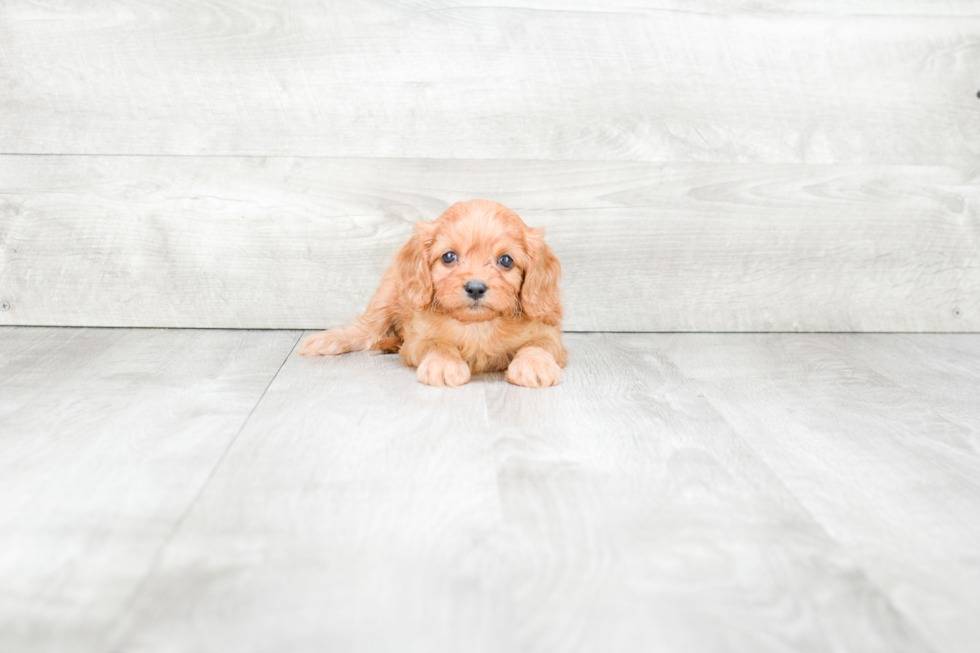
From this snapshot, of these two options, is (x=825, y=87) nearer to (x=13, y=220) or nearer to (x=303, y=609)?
(x=303, y=609)

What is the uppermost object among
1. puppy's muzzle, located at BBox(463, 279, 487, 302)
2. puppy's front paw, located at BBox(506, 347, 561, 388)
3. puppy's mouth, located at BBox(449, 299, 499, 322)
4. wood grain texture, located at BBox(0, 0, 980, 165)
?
wood grain texture, located at BBox(0, 0, 980, 165)

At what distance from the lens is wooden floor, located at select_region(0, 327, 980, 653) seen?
0.85 m

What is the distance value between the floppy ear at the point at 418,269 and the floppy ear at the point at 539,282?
0.22 meters

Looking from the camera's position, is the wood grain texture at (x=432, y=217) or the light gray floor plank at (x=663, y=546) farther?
the wood grain texture at (x=432, y=217)

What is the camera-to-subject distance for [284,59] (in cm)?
225

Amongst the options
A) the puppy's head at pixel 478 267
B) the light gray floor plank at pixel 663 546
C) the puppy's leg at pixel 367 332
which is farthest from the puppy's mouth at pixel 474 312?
the puppy's leg at pixel 367 332

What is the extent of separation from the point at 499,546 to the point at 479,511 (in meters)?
0.11

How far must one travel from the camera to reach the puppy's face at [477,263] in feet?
5.46

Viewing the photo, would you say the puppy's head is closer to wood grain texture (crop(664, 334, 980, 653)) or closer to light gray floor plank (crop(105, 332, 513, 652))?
light gray floor plank (crop(105, 332, 513, 652))

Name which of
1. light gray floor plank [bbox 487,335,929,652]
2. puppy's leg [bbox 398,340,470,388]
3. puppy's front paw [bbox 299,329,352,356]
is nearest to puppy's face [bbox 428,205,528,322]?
puppy's leg [bbox 398,340,470,388]

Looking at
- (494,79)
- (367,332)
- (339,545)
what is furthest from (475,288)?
(494,79)

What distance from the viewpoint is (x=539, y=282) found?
178cm

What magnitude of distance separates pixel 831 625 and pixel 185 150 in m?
2.09

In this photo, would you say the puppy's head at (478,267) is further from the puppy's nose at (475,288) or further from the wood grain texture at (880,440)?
the wood grain texture at (880,440)
